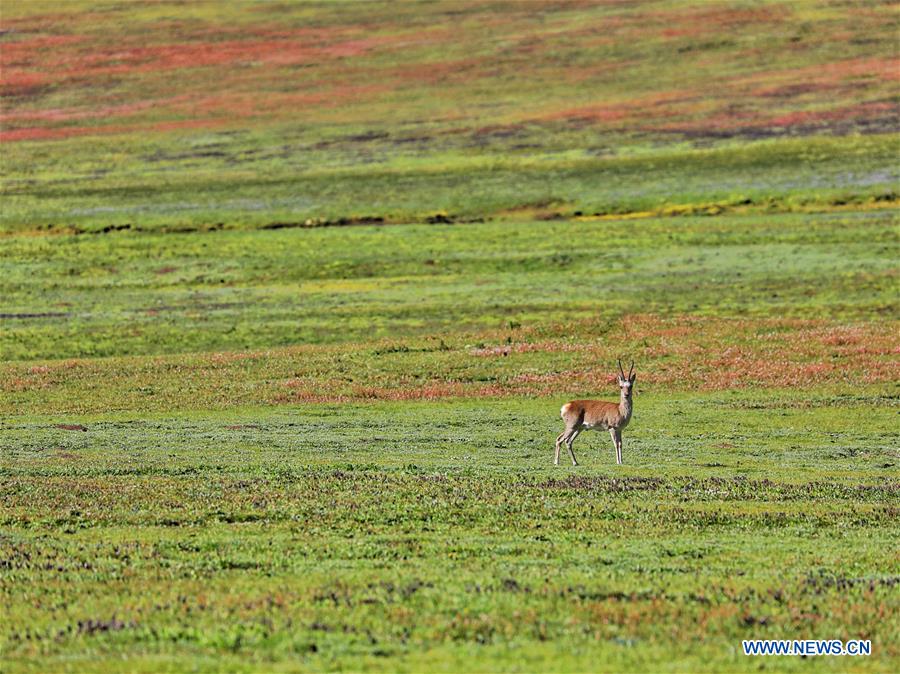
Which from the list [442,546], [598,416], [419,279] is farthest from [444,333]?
[442,546]

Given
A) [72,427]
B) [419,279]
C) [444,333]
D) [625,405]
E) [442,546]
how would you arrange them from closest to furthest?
[442,546]
[625,405]
[72,427]
[444,333]
[419,279]

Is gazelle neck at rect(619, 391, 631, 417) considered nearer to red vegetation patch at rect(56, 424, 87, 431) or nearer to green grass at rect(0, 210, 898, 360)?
red vegetation patch at rect(56, 424, 87, 431)

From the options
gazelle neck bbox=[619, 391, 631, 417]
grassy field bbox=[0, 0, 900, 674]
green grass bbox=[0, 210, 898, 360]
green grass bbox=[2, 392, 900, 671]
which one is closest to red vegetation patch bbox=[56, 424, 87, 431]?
grassy field bbox=[0, 0, 900, 674]

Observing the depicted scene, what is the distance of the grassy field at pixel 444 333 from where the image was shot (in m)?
15.9

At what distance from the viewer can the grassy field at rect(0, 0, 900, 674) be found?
15859 mm

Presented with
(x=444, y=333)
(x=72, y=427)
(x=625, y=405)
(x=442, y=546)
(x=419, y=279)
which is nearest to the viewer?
(x=442, y=546)

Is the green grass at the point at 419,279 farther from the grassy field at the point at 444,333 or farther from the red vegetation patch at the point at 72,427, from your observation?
the red vegetation patch at the point at 72,427

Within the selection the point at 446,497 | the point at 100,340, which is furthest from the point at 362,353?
the point at 446,497

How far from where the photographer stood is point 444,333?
50844 millimetres

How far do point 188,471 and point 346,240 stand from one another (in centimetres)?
4401

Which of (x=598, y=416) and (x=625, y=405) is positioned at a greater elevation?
(x=625, y=405)

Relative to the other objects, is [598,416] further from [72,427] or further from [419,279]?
[419,279]

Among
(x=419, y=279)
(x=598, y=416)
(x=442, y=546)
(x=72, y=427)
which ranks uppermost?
(x=442, y=546)

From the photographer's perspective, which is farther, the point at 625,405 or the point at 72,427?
the point at 72,427
